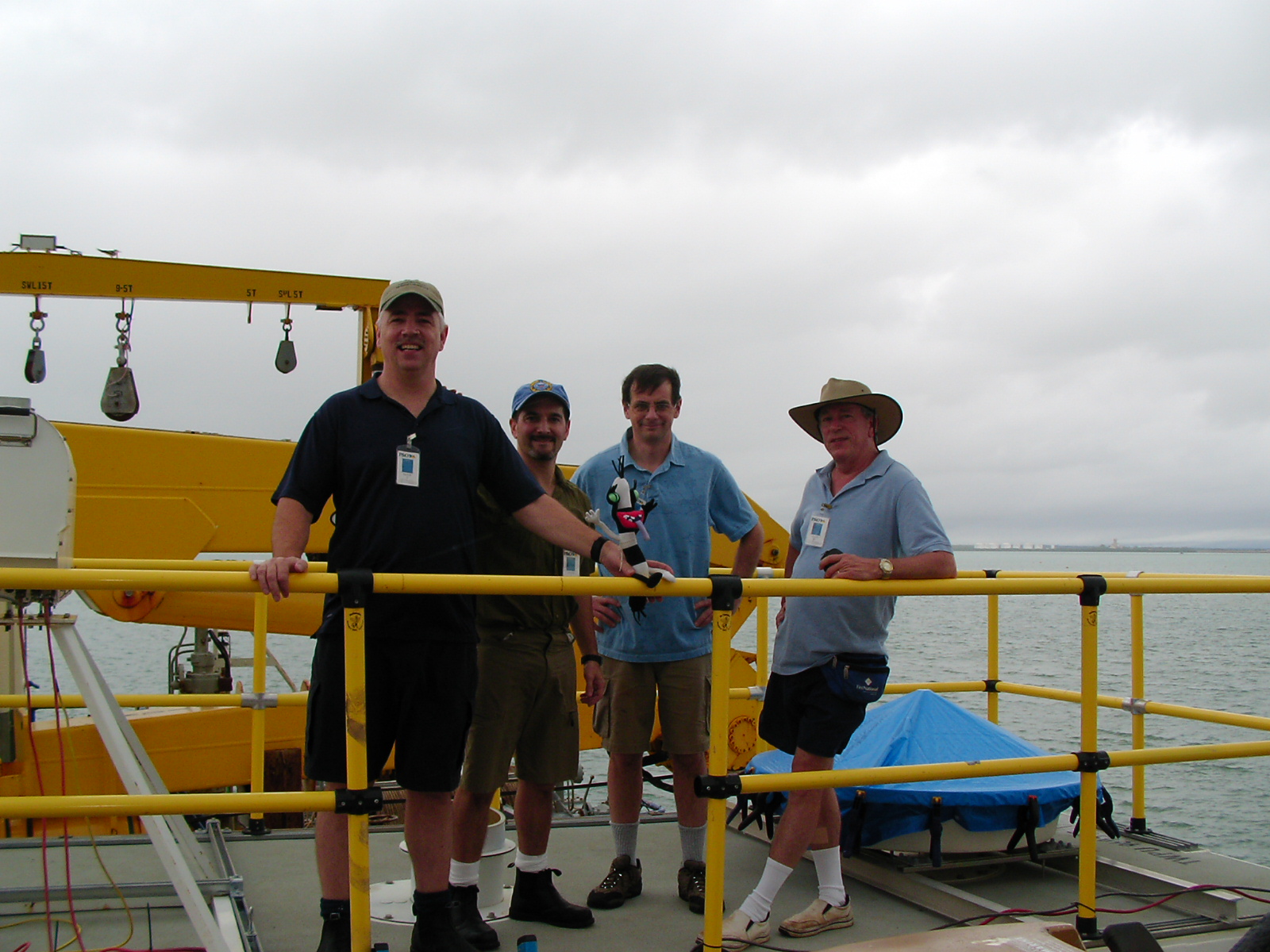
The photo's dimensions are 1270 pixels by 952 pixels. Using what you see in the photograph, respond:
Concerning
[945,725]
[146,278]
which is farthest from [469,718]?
[146,278]

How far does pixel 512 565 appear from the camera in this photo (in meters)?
3.30

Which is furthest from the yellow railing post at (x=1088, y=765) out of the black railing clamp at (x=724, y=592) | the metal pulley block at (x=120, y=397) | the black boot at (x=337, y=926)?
the metal pulley block at (x=120, y=397)

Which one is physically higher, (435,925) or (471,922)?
(435,925)

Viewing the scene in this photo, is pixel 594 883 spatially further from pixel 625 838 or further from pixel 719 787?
pixel 719 787

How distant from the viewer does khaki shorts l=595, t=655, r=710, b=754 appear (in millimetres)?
3527

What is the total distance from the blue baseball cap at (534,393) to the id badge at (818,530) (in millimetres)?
919

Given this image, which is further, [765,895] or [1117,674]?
[1117,674]

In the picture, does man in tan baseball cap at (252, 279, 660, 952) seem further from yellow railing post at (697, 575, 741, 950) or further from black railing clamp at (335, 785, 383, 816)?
yellow railing post at (697, 575, 741, 950)

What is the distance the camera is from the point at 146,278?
5.80 meters

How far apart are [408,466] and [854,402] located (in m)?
1.49

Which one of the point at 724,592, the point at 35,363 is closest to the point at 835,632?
the point at 724,592

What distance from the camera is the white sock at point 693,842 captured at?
347 centimetres

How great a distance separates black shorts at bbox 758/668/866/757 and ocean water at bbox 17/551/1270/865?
153 centimetres

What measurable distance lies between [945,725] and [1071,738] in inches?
577
